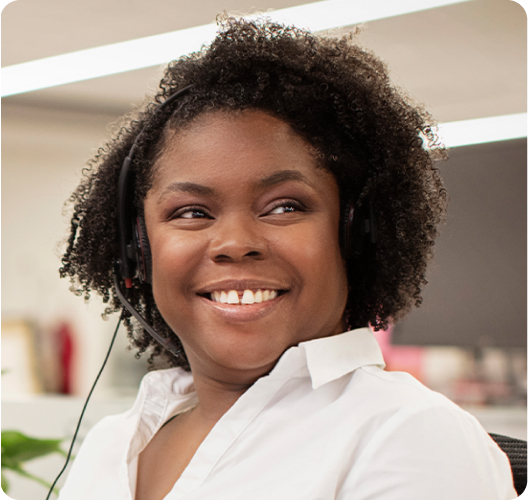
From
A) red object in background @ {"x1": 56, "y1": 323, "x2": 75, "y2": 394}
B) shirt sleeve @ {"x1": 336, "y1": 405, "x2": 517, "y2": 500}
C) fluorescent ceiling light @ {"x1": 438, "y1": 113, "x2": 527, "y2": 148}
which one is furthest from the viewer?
red object in background @ {"x1": 56, "y1": 323, "x2": 75, "y2": 394}

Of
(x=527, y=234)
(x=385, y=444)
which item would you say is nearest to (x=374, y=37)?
(x=527, y=234)

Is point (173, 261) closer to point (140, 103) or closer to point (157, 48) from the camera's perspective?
point (140, 103)

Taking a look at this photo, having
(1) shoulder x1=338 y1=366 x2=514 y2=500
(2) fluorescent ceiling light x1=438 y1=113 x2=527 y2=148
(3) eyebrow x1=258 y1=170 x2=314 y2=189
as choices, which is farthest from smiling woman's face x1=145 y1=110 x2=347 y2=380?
(2) fluorescent ceiling light x1=438 y1=113 x2=527 y2=148

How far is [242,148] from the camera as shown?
84 centimetres

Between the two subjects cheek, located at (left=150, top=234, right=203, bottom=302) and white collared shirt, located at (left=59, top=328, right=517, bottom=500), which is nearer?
white collared shirt, located at (left=59, top=328, right=517, bottom=500)

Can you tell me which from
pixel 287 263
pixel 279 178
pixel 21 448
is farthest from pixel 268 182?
pixel 21 448

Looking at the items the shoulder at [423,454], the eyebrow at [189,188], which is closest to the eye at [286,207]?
the eyebrow at [189,188]

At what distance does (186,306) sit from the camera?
0.90m

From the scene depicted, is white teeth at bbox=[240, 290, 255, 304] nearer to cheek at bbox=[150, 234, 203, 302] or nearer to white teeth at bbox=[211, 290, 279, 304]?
white teeth at bbox=[211, 290, 279, 304]

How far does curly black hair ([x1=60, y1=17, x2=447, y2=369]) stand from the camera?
2.94ft

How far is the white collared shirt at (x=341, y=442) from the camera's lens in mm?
675

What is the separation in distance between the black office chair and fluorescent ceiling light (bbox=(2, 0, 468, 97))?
98 centimetres

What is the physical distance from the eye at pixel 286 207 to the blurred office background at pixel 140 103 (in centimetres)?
Answer: 44

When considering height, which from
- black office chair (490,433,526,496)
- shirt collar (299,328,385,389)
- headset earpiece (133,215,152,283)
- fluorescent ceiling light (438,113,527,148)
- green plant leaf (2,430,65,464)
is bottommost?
black office chair (490,433,526,496)
